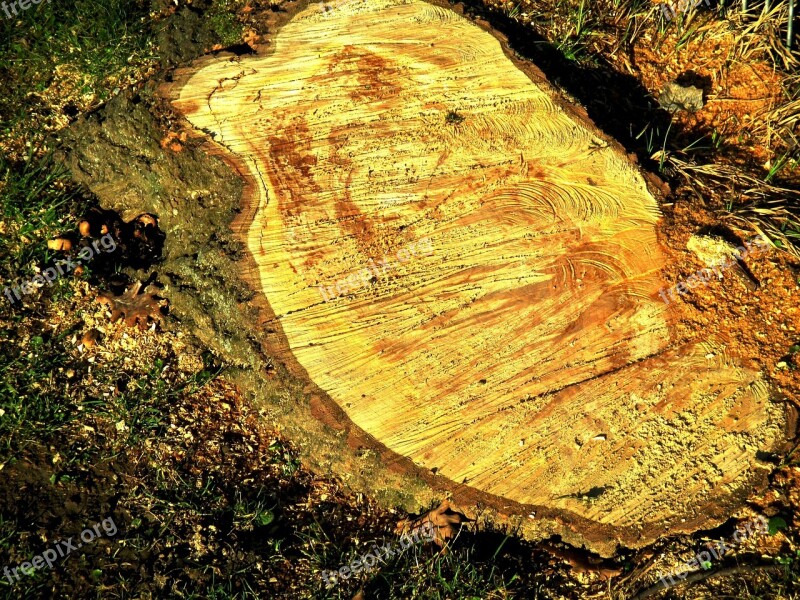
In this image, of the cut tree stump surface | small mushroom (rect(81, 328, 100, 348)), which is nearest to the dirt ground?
small mushroom (rect(81, 328, 100, 348))

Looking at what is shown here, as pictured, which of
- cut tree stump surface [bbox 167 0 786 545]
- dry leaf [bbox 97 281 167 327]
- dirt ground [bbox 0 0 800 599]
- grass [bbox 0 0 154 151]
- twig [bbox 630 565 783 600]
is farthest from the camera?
grass [bbox 0 0 154 151]

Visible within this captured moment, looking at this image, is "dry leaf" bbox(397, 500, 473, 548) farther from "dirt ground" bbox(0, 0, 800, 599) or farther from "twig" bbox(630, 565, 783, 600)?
"twig" bbox(630, 565, 783, 600)

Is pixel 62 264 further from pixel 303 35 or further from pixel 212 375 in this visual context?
pixel 303 35

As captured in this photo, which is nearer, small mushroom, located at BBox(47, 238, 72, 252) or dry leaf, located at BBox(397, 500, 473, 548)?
dry leaf, located at BBox(397, 500, 473, 548)

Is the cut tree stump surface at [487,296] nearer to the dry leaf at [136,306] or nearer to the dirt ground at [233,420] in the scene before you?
the dirt ground at [233,420]

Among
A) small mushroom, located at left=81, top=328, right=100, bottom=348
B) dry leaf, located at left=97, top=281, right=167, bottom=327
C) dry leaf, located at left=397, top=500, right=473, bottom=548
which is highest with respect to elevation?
dry leaf, located at left=97, top=281, right=167, bottom=327

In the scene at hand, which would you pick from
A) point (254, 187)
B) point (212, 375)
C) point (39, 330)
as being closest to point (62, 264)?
point (39, 330)

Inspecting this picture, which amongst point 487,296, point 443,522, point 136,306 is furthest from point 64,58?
point 443,522

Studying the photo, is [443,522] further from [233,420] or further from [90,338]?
[90,338]

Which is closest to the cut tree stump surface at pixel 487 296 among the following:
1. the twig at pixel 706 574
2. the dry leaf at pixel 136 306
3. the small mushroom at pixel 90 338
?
the twig at pixel 706 574
